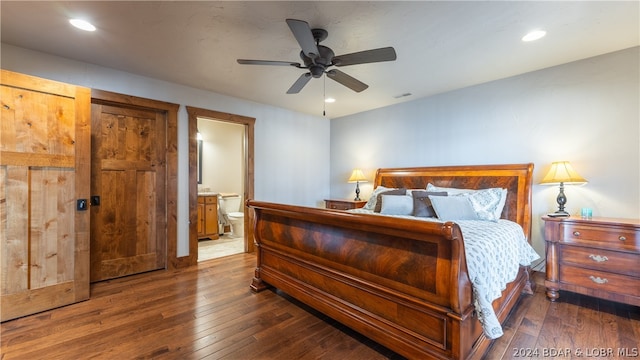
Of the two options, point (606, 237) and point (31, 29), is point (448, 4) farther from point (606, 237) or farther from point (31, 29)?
point (31, 29)

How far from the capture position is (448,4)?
196 cm

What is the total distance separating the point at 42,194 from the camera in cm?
243

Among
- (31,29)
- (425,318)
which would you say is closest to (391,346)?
(425,318)

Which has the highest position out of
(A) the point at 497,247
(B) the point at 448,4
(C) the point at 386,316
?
(B) the point at 448,4

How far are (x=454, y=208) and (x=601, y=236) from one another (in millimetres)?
1225

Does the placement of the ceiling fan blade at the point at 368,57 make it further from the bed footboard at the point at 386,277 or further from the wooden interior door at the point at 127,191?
the wooden interior door at the point at 127,191

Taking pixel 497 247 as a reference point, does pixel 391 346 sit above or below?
below

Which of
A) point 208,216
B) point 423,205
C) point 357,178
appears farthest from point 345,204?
point 208,216

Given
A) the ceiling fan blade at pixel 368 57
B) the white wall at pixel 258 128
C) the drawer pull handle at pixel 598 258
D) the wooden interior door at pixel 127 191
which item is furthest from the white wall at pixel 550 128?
the wooden interior door at pixel 127 191

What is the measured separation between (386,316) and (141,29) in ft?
10.1

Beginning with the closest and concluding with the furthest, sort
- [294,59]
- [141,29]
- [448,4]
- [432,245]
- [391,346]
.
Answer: [432,245]
[391,346]
[448,4]
[141,29]
[294,59]

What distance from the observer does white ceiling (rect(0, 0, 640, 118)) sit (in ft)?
6.61

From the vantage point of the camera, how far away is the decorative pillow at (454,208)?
2.86 m

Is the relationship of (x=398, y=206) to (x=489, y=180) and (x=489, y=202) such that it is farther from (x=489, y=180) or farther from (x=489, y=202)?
(x=489, y=180)
